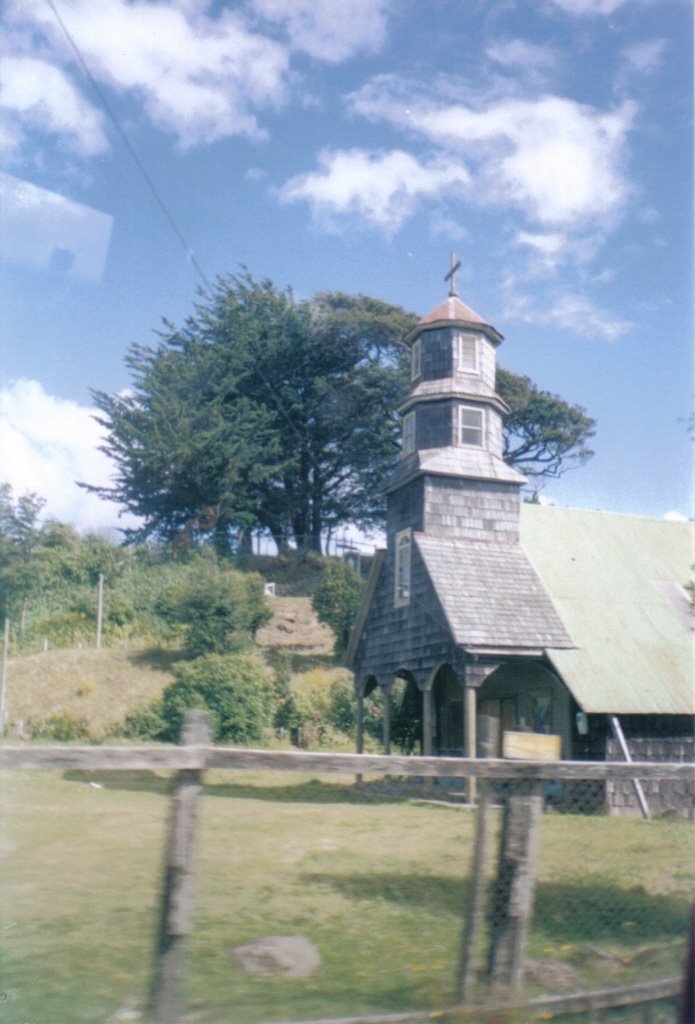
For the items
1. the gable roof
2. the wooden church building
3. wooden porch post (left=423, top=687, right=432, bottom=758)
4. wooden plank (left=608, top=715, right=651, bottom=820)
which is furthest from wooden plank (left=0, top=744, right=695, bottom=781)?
wooden porch post (left=423, top=687, right=432, bottom=758)

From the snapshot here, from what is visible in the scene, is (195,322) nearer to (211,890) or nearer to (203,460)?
(203,460)

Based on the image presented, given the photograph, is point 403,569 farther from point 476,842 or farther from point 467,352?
point 476,842

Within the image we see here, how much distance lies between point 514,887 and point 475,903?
23 cm

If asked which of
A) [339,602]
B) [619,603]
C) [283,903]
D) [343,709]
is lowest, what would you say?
[343,709]

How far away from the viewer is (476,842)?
15.4 feet

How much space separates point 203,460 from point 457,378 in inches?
731

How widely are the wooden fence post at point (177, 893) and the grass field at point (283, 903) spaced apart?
0.79 feet

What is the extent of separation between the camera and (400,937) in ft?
18.1

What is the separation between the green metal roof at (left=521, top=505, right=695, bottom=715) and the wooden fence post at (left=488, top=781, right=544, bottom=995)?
37.3 feet

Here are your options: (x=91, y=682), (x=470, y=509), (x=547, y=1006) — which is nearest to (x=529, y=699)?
(x=470, y=509)

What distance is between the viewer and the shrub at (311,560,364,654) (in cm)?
2830

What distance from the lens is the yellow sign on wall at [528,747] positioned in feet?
15.9

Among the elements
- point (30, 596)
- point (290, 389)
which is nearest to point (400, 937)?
point (30, 596)

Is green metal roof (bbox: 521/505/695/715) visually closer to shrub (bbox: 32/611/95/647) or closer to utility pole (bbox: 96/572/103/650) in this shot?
utility pole (bbox: 96/572/103/650)
